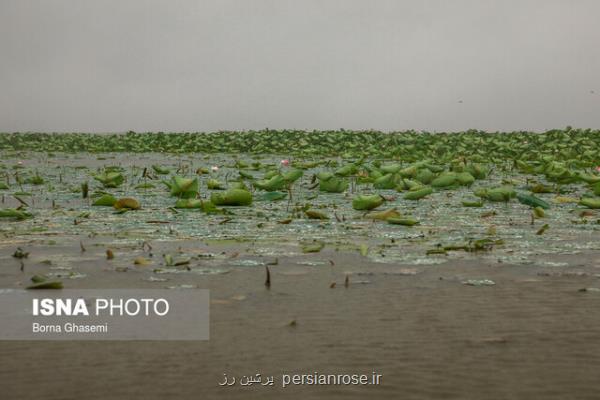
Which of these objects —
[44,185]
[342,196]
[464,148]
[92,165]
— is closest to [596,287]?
[342,196]

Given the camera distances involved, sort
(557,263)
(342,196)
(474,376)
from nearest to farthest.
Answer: (474,376) → (557,263) → (342,196)

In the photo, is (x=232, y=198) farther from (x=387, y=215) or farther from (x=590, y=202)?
(x=590, y=202)

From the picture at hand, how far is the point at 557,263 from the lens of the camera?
181 inches

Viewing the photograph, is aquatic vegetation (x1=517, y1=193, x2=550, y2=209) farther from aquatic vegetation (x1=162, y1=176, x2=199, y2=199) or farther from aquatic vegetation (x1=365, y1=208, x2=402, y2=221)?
aquatic vegetation (x1=162, y1=176, x2=199, y2=199)

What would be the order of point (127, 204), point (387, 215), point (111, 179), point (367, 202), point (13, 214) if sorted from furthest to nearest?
point (111, 179) → point (127, 204) → point (367, 202) → point (13, 214) → point (387, 215)

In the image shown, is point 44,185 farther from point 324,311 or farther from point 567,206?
point 324,311

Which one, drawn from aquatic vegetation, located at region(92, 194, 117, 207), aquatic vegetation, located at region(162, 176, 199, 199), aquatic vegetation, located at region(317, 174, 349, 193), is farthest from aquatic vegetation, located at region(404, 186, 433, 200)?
aquatic vegetation, located at region(92, 194, 117, 207)

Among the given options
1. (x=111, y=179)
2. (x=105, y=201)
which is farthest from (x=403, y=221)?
(x=111, y=179)

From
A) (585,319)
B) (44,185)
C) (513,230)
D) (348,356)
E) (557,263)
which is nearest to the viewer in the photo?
(348,356)

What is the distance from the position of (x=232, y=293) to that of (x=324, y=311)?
1.79 ft

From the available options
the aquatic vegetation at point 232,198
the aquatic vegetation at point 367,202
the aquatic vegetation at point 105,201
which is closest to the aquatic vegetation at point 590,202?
the aquatic vegetation at point 367,202

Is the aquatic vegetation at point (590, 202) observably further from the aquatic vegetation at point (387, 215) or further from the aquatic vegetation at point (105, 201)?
the aquatic vegetation at point (105, 201)

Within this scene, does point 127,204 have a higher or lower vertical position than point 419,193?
Answer: lower

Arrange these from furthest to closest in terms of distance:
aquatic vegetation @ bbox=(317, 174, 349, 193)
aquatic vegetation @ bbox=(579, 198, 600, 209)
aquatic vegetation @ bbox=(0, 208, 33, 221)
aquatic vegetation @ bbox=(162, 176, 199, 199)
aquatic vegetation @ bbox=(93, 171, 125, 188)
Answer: aquatic vegetation @ bbox=(93, 171, 125, 188)
aquatic vegetation @ bbox=(317, 174, 349, 193)
aquatic vegetation @ bbox=(162, 176, 199, 199)
aquatic vegetation @ bbox=(579, 198, 600, 209)
aquatic vegetation @ bbox=(0, 208, 33, 221)
